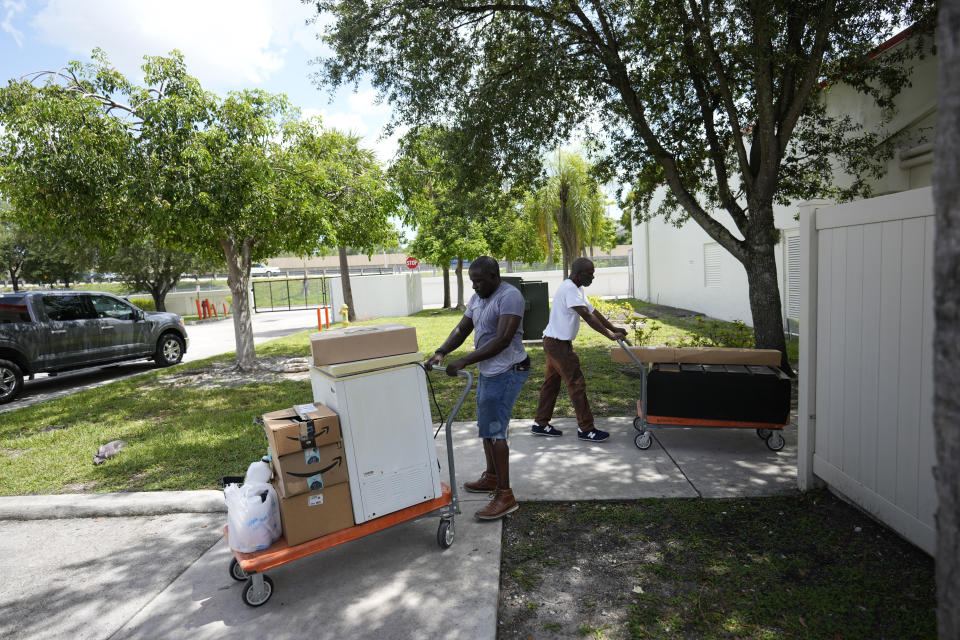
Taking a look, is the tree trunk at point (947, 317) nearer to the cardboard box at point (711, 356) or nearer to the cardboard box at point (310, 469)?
the cardboard box at point (310, 469)

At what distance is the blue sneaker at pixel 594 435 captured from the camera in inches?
214

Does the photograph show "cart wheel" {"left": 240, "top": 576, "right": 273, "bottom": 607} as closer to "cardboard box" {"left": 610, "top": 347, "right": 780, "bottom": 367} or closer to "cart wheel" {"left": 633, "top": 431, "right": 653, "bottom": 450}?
"cart wheel" {"left": 633, "top": 431, "right": 653, "bottom": 450}

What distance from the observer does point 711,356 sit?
512cm

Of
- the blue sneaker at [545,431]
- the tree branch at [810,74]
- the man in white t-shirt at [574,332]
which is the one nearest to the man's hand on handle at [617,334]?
the man in white t-shirt at [574,332]

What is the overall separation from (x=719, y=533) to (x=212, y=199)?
25.1ft

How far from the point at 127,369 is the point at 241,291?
367cm

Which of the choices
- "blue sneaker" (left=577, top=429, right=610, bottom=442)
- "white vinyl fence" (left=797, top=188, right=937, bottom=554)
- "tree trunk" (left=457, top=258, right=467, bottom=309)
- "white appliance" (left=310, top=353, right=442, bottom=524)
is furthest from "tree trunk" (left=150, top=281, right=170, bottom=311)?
"white vinyl fence" (left=797, top=188, right=937, bottom=554)

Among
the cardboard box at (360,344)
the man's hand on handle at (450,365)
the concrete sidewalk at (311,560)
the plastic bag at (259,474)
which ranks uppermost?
the cardboard box at (360,344)

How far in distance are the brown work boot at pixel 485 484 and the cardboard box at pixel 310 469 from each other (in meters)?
1.42

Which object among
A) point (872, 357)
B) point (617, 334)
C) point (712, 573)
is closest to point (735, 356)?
point (617, 334)

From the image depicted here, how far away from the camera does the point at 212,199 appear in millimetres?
8141

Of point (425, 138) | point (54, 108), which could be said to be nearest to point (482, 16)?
point (425, 138)

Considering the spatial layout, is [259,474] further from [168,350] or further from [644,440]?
[168,350]

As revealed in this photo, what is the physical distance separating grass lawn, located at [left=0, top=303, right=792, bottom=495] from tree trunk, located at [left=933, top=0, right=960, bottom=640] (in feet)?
16.1
